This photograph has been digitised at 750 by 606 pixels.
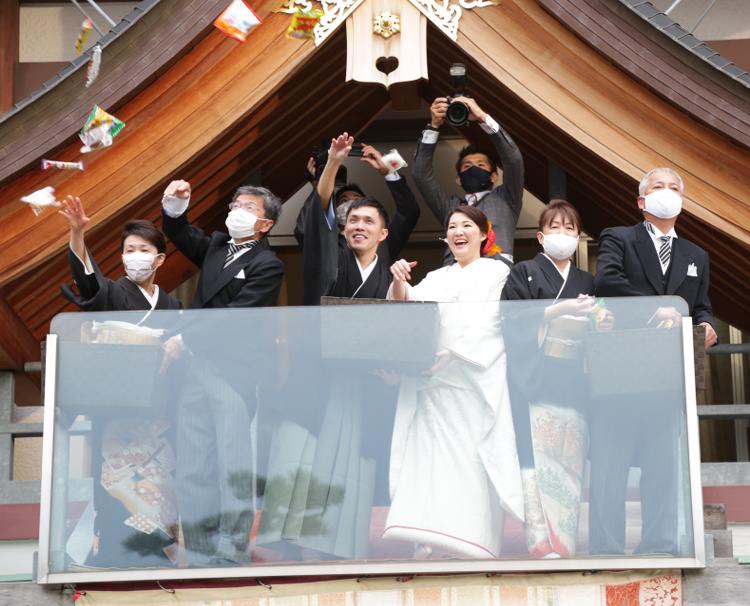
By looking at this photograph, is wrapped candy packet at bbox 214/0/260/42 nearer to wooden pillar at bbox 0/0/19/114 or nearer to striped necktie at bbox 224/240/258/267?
striped necktie at bbox 224/240/258/267

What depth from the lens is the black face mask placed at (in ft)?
26.6

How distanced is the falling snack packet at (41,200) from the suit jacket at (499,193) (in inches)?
74.5

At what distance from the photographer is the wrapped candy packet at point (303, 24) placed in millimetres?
7957

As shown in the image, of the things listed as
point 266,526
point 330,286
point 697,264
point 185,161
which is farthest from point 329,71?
point 266,526

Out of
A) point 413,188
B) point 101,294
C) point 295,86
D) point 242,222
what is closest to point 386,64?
point 295,86

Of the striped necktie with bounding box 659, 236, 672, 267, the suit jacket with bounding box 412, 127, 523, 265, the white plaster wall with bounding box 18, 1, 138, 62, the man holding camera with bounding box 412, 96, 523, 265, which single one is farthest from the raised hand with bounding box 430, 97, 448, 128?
the white plaster wall with bounding box 18, 1, 138, 62

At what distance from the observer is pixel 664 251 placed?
7133 millimetres

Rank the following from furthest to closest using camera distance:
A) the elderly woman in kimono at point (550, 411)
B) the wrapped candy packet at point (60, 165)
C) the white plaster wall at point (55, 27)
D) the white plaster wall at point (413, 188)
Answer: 1. the white plaster wall at point (55, 27)
2. the white plaster wall at point (413, 188)
3. the wrapped candy packet at point (60, 165)
4. the elderly woman in kimono at point (550, 411)

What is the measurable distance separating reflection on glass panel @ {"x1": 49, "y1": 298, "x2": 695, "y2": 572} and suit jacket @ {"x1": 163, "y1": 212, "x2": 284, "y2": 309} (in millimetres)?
547

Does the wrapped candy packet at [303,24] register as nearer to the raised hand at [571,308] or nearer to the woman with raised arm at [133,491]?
the woman with raised arm at [133,491]

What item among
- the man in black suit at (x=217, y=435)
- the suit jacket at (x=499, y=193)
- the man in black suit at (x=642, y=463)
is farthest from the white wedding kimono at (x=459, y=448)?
the suit jacket at (x=499, y=193)

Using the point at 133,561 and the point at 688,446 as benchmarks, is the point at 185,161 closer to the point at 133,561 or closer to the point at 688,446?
the point at 133,561

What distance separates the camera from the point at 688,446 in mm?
6402

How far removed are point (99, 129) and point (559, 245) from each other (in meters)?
2.45
